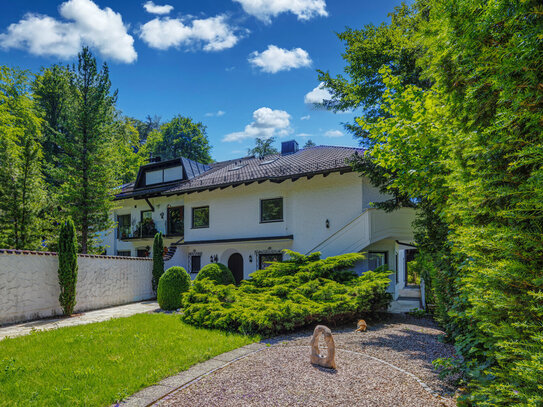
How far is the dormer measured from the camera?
21.1 metres

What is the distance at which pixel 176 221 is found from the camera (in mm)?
20125

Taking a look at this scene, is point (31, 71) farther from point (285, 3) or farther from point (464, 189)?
point (464, 189)

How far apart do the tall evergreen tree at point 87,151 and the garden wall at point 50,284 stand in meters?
2.87

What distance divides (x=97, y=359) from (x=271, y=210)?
11443mm

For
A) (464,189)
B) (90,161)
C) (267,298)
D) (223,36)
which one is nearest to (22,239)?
(90,161)

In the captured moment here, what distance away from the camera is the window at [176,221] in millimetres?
19859

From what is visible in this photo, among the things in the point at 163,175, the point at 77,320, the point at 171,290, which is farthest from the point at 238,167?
the point at 77,320

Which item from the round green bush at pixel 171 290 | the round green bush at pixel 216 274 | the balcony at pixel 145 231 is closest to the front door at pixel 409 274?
the round green bush at pixel 216 274

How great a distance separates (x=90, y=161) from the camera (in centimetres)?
1512

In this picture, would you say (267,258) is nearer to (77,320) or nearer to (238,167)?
(238,167)

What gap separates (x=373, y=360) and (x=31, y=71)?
109ft

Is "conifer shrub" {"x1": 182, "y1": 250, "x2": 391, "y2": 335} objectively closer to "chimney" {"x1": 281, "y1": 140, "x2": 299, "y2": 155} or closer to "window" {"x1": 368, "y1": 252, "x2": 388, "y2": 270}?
"window" {"x1": 368, "y1": 252, "x2": 388, "y2": 270}

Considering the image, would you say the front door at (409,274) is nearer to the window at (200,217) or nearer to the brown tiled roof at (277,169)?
the brown tiled roof at (277,169)

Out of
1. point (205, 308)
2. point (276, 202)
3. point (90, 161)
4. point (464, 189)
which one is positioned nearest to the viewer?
point (464, 189)
